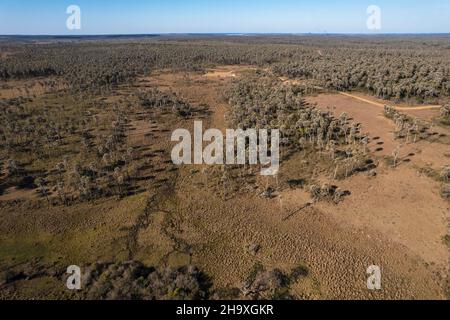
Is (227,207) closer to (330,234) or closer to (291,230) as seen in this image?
(291,230)

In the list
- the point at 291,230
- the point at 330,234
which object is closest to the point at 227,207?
the point at 291,230

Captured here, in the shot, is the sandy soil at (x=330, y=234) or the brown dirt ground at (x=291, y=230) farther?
the brown dirt ground at (x=291, y=230)

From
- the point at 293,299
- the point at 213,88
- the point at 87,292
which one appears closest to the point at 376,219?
the point at 293,299

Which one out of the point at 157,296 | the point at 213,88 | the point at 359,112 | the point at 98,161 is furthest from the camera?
the point at 213,88

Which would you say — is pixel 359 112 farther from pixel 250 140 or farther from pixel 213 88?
pixel 213 88

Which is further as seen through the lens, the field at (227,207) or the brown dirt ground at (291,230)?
the brown dirt ground at (291,230)

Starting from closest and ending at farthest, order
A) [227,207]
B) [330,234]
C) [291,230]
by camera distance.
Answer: [330,234]
[291,230]
[227,207]

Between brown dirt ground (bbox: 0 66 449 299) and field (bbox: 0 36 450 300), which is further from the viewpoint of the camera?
brown dirt ground (bbox: 0 66 449 299)

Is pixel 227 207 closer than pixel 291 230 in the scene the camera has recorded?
No
